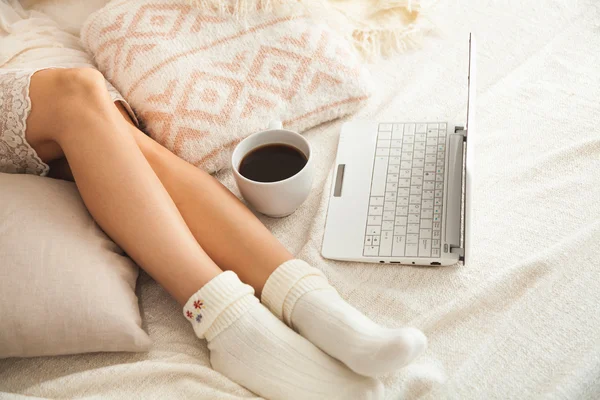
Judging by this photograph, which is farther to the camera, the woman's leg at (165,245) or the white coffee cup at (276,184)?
the white coffee cup at (276,184)

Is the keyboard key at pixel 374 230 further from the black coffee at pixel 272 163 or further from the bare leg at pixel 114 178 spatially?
the bare leg at pixel 114 178

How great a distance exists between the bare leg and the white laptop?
0.22 m

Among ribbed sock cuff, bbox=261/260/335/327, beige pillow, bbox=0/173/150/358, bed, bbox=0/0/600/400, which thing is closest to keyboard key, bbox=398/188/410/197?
bed, bbox=0/0/600/400

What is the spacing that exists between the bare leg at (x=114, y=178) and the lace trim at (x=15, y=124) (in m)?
0.01

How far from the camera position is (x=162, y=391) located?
70 cm

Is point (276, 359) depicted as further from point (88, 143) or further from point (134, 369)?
point (88, 143)

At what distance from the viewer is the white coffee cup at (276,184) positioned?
2.75ft

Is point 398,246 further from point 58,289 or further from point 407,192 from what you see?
point 58,289

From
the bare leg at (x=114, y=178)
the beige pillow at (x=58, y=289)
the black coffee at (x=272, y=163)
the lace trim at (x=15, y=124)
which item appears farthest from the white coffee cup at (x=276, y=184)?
the lace trim at (x=15, y=124)

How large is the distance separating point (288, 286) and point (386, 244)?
175 mm

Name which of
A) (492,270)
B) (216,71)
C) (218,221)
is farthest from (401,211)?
(216,71)

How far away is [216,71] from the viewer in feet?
3.33

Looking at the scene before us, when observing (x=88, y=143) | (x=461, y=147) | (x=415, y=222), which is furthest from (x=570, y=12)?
(x=88, y=143)

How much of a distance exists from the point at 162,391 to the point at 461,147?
1.94 feet
